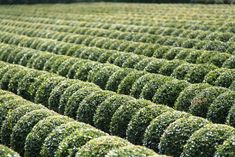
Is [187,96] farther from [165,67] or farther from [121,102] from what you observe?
[165,67]

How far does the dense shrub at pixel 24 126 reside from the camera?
46.1 feet

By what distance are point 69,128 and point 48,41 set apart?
67.4 feet

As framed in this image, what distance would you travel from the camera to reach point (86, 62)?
2270cm

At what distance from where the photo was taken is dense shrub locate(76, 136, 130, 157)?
10688mm

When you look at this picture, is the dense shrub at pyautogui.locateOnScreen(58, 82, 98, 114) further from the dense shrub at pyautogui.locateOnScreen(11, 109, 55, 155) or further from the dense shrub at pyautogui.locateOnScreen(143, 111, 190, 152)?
the dense shrub at pyautogui.locateOnScreen(143, 111, 190, 152)

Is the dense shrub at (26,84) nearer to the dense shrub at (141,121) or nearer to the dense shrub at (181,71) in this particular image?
the dense shrub at (181,71)

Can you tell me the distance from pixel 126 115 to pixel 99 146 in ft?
14.4

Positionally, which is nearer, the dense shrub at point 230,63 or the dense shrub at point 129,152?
the dense shrub at point 129,152

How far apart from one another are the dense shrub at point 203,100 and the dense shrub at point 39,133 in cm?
546

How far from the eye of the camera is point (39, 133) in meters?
13.2

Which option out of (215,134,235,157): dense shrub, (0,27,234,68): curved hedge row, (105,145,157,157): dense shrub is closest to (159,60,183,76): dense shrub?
(0,27,234,68): curved hedge row

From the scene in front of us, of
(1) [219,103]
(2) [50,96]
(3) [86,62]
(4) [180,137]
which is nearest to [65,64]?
(3) [86,62]

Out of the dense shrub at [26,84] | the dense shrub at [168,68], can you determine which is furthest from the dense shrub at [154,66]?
the dense shrub at [26,84]

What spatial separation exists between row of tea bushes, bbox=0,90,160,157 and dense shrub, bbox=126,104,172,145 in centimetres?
226
